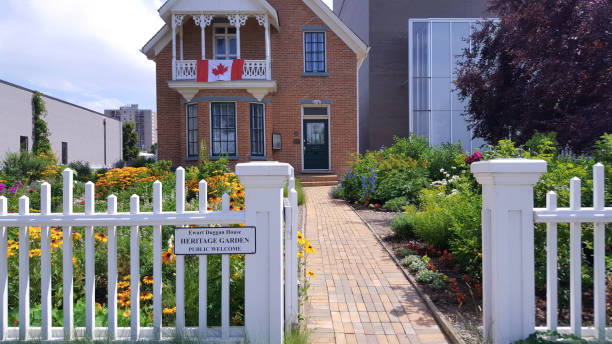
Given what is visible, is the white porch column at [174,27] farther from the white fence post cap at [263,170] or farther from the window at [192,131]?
the white fence post cap at [263,170]

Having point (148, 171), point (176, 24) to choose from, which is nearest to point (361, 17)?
point (176, 24)

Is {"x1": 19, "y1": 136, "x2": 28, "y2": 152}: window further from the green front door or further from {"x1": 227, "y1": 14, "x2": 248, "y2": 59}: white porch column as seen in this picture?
the green front door

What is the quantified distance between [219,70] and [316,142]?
4.65 m

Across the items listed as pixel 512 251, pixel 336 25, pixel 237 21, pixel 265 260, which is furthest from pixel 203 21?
pixel 512 251

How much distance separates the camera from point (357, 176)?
11188 millimetres

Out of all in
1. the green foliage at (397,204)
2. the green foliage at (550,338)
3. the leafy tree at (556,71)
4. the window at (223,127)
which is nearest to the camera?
the green foliage at (550,338)

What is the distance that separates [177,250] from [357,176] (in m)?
8.64

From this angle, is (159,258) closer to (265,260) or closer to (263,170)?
(265,260)

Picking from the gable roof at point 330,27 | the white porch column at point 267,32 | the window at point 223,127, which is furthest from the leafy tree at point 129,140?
the white porch column at point 267,32

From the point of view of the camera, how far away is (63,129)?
108 feet

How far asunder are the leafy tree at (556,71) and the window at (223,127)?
8769 millimetres

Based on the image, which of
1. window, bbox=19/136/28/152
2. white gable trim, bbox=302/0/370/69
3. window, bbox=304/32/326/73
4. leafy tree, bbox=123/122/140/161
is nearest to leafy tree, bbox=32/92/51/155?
window, bbox=19/136/28/152

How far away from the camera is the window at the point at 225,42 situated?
1655 cm

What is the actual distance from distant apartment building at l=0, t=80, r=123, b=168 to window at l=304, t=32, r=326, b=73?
1225 cm
